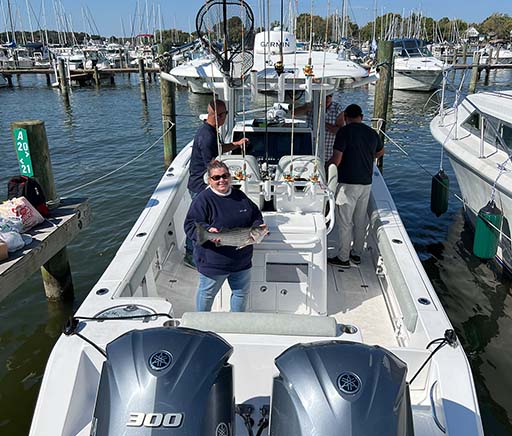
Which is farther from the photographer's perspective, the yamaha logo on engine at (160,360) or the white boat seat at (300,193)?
the white boat seat at (300,193)

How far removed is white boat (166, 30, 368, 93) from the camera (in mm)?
4547

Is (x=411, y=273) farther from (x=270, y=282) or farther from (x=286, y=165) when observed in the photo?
(x=286, y=165)

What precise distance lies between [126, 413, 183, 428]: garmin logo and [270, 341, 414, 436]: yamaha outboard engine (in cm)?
40

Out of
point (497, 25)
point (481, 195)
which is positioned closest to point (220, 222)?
point (481, 195)

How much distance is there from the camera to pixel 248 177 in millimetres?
4203

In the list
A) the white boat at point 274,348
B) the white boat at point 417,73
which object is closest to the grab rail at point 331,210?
the white boat at point 274,348

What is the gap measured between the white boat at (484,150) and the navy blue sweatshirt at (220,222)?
10.8ft

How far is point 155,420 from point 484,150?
19.8 feet

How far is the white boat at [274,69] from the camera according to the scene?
4.55 meters

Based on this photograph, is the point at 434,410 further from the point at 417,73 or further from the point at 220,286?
the point at 417,73

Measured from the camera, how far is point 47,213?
4.58 metres

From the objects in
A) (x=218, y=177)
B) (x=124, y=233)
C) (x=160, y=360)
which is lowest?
(x=124, y=233)

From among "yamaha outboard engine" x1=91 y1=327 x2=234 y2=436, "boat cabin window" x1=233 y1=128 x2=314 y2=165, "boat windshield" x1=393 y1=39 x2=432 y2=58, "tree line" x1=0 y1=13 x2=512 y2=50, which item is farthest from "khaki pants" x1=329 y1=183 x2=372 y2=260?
"tree line" x1=0 y1=13 x2=512 y2=50

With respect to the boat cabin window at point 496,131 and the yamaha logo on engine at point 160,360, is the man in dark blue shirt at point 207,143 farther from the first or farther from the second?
the boat cabin window at point 496,131
